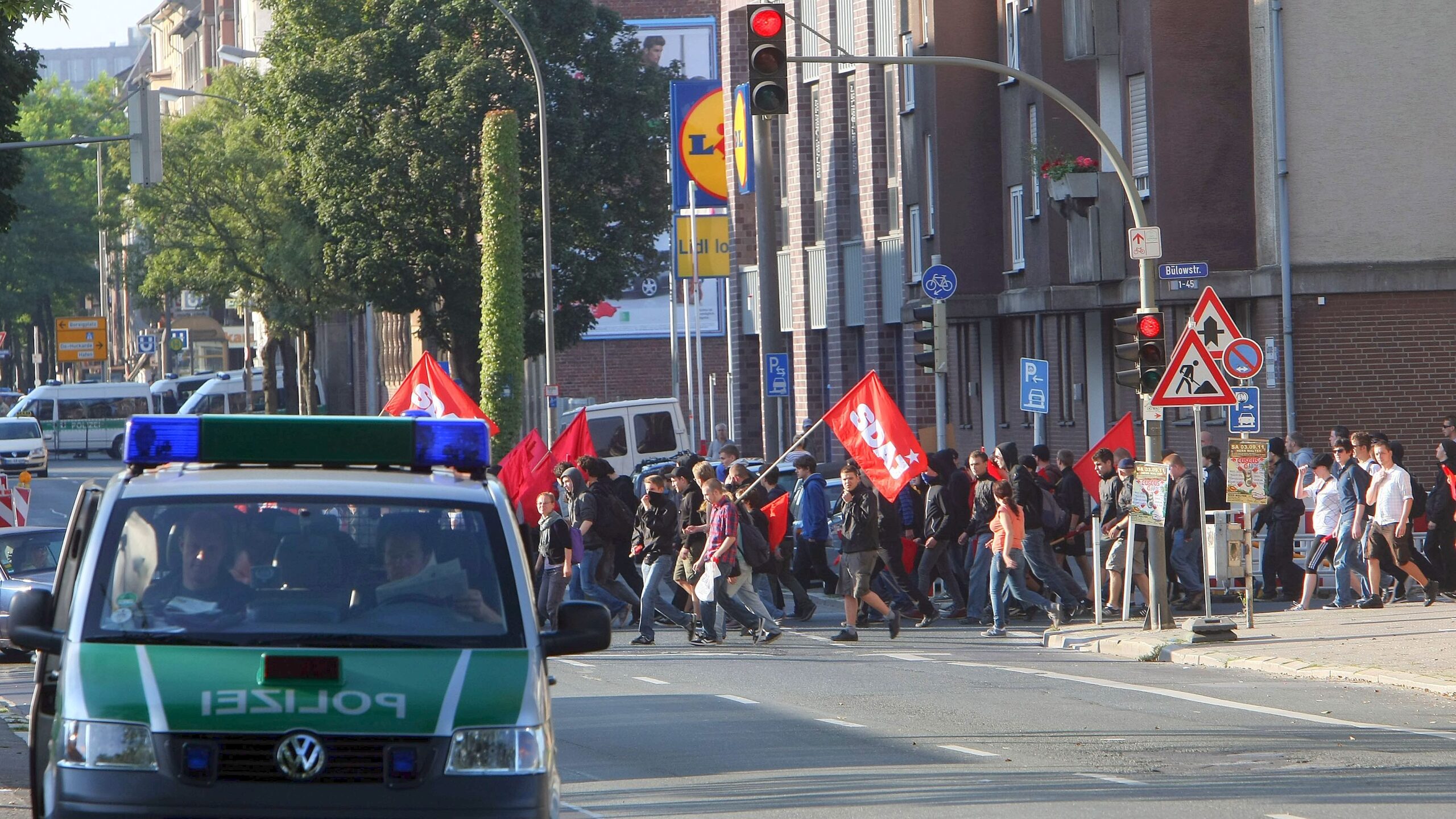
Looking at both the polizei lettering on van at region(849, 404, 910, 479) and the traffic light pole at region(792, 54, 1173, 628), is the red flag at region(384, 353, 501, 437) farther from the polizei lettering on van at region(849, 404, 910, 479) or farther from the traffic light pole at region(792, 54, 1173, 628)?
the traffic light pole at region(792, 54, 1173, 628)

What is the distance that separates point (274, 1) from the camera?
5181cm

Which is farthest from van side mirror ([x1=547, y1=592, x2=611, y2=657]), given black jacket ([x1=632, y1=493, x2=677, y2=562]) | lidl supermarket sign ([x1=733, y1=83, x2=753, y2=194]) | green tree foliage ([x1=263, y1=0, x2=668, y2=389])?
green tree foliage ([x1=263, y1=0, x2=668, y2=389])

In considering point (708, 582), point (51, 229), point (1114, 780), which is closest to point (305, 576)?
point (1114, 780)

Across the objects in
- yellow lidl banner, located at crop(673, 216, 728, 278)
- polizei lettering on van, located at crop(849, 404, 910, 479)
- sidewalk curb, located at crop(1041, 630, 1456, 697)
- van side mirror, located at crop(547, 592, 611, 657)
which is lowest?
sidewalk curb, located at crop(1041, 630, 1456, 697)

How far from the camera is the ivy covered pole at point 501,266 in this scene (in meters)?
36.3

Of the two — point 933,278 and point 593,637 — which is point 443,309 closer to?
point 933,278

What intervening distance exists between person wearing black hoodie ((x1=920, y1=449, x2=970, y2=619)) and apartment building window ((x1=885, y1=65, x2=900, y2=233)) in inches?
777

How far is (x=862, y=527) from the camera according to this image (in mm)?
19391

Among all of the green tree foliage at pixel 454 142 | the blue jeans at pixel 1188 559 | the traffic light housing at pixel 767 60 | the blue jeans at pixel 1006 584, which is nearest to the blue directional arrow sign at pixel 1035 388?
the blue jeans at pixel 1188 559

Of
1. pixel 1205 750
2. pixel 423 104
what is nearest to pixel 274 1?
pixel 423 104

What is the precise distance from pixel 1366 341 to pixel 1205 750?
18.8 m

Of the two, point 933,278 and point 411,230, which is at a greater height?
point 411,230

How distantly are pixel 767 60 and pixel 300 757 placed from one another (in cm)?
1184

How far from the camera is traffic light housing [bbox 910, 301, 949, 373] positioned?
23.8 m
